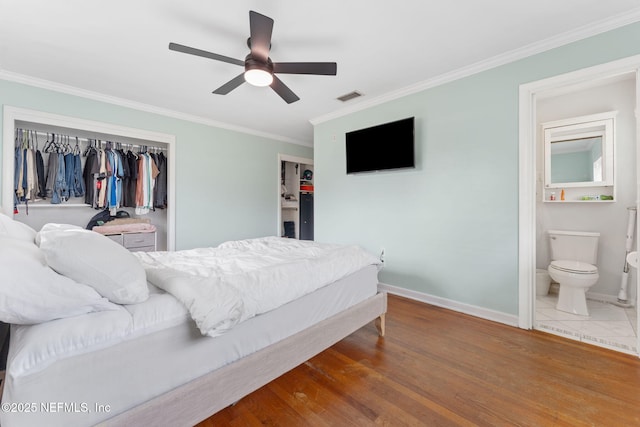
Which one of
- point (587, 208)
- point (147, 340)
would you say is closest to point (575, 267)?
point (587, 208)

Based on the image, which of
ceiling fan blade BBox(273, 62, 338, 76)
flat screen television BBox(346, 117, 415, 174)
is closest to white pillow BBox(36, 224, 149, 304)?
ceiling fan blade BBox(273, 62, 338, 76)

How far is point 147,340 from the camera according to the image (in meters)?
1.07

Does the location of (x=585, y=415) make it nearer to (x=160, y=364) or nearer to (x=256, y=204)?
(x=160, y=364)

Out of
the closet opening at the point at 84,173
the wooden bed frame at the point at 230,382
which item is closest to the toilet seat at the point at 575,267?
the wooden bed frame at the point at 230,382

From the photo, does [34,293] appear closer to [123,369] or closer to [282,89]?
[123,369]

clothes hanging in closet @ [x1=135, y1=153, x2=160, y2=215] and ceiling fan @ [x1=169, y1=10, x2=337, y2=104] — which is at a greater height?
ceiling fan @ [x1=169, y1=10, x2=337, y2=104]

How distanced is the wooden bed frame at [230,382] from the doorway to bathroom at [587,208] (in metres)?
1.82

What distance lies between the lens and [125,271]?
3.63 feet

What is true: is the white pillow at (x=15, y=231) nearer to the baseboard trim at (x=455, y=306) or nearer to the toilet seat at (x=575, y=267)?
the baseboard trim at (x=455, y=306)

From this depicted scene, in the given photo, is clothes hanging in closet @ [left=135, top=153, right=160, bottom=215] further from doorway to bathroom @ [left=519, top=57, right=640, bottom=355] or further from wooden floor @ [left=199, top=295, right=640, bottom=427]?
doorway to bathroom @ [left=519, top=57, right=640, bottom=355]

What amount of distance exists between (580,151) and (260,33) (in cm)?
359

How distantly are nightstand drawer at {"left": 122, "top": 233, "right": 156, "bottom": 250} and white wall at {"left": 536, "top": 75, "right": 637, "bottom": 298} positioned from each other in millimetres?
5016

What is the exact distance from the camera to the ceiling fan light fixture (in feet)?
6.54

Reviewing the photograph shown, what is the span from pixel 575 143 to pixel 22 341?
4572 mm
